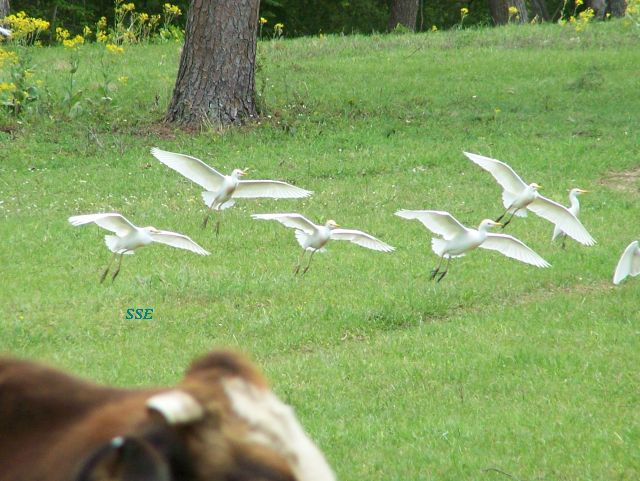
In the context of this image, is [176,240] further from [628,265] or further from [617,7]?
[617,7]

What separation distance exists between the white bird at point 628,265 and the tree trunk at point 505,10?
60.4ft

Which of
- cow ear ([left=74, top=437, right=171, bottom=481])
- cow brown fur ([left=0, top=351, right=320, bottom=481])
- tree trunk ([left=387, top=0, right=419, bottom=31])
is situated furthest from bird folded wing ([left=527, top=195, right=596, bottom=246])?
tree trunk ([left=387, top=0, right=419, bottom=31])

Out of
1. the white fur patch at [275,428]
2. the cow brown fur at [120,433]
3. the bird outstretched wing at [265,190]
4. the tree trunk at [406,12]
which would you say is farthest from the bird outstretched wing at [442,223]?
the tree trunk at [406,12]

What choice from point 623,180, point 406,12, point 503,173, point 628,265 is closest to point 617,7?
point 406,12

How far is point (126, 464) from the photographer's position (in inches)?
65.3

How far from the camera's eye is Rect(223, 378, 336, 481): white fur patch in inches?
71.0

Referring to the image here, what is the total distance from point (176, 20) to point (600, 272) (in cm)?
2704

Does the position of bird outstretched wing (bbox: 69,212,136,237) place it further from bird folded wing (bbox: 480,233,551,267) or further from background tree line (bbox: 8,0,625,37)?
background tree line (bbox: 8,0,625,37)

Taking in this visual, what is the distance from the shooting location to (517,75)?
1764 cm

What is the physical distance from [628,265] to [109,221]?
177 inches

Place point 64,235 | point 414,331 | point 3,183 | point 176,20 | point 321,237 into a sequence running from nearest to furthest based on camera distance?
point 321,237, point 414,331, point 64,235, point 3,183, point 176,20

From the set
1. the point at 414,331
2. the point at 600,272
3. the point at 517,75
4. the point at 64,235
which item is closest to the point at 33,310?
the point at 64,235

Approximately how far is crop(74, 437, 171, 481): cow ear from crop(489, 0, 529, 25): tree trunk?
2559 cm

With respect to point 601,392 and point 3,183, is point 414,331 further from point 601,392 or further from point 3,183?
point 3,183
